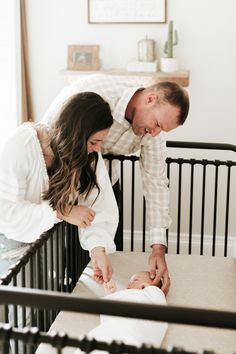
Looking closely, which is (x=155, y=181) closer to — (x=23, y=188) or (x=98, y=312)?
(x=23, y=188)

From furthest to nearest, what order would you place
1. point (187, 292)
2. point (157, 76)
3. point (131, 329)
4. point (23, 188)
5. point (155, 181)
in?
point (157, 76) → point (155, 181) → point (187, 292) → point (23, 188) → point (131, 329)

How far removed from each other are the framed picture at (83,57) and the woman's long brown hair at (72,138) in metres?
1.51

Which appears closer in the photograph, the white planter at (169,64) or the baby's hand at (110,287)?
the baby's hand at (110,287)

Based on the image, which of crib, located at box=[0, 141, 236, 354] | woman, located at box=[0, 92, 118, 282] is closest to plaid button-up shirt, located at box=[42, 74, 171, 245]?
crib, located at box=[0, 141, 236, 354]

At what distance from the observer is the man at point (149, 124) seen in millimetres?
2057

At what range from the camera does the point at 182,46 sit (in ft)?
10.8

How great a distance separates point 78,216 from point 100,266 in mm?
204

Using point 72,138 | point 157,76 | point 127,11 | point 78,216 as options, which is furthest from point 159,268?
point 127,11

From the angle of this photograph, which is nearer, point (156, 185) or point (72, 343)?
point (72, 343)

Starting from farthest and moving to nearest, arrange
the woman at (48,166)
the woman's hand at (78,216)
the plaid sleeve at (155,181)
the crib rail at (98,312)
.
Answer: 1. the plaid sleeve at (155,181)
2. the woman's hand at (78,216)
3. the woman at (48,166)
4. the crib rail at (98,312)

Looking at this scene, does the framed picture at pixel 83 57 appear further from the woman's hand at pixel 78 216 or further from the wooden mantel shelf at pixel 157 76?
the woman's hand at pixel 78 216

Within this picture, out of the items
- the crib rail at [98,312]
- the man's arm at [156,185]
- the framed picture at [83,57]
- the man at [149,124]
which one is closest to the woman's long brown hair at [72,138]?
the man at [149,124]

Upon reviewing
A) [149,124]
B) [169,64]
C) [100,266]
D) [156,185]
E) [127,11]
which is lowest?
[100,266]

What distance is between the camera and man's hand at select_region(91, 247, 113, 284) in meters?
2.03
